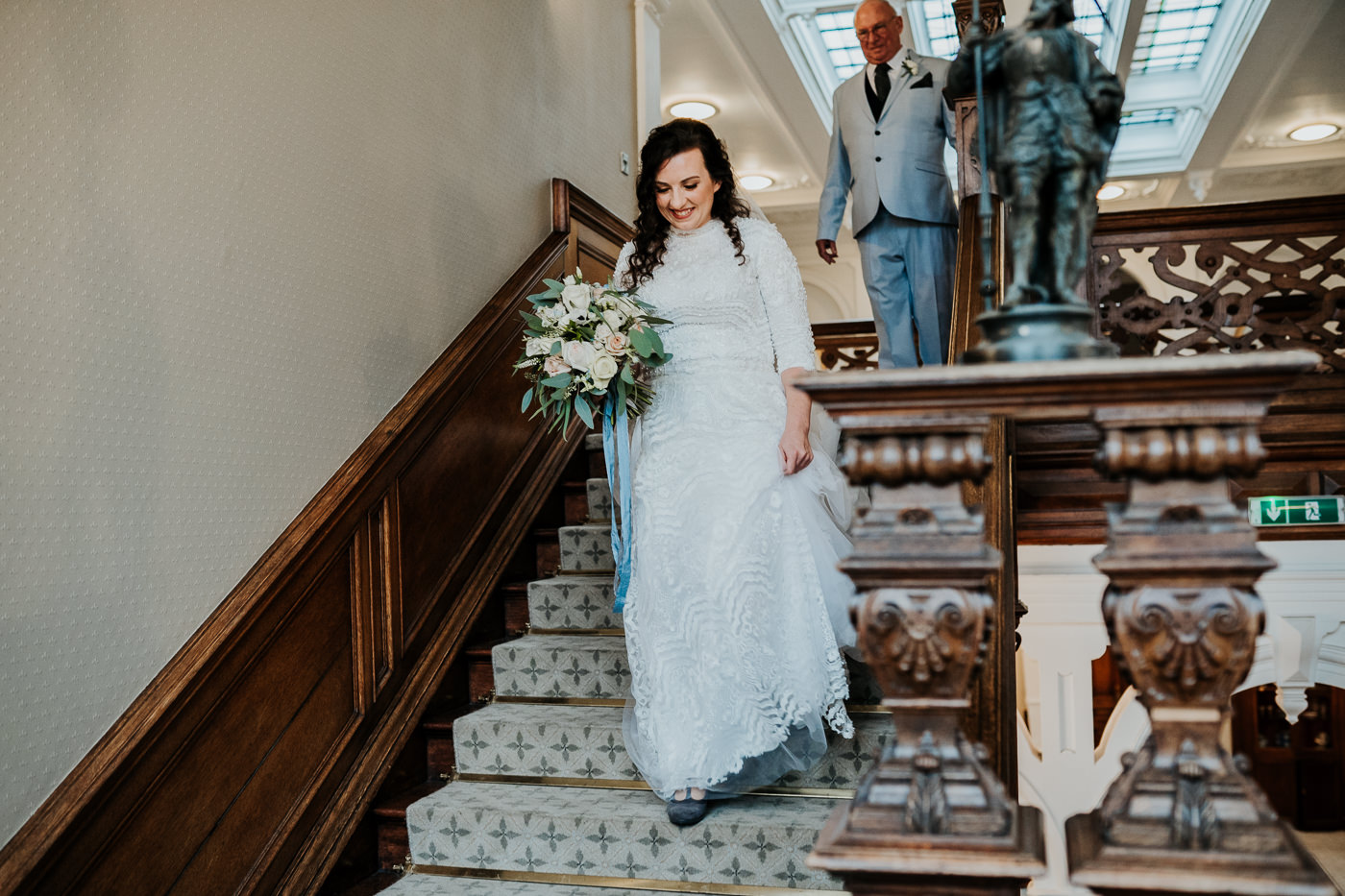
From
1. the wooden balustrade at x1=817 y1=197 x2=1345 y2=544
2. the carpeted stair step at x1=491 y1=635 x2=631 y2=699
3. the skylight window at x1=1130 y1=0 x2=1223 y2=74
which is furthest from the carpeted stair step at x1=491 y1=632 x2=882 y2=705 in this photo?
the skylight window at x1=1130 y1=0 x2=1223 y2=74

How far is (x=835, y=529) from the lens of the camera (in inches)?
116

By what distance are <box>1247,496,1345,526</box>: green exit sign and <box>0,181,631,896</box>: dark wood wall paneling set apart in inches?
110

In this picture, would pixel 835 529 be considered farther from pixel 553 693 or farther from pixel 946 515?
pixel 946 515

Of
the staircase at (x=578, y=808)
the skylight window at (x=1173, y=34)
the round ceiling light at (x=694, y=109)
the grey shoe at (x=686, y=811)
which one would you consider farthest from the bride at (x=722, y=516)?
the round ceiling light at (x=694, y=109)

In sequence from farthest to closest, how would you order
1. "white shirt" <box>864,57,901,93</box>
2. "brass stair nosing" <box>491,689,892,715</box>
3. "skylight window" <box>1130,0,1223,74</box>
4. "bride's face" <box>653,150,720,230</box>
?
"skylight window" <box>1130,0,1223,74</box> → "white shirt" <box>864,57,901,93</box> → "brass stair nosing" <box>491,689,892,715</box> → "bride's face" <box>653,150,720,230</box>

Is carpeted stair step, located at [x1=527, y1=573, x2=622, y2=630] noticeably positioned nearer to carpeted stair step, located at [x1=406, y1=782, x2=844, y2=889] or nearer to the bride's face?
carpeted stair step, located at [x1=406, y1=782, x2=844, y2=889]

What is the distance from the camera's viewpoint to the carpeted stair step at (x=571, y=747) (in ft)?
9.89

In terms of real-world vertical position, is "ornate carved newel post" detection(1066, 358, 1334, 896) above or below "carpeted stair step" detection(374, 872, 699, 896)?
above

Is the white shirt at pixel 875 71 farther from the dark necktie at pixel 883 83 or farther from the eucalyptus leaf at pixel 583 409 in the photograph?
the eucalyptus leaf at pixel 583 409

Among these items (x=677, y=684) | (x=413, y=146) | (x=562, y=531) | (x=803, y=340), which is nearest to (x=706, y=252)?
(x=803, y=340)

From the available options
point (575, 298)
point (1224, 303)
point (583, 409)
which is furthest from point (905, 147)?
point (583, 409)

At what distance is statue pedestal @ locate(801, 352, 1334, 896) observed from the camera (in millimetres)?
1146

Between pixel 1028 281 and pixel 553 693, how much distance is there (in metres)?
2.75

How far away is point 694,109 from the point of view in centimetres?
915
